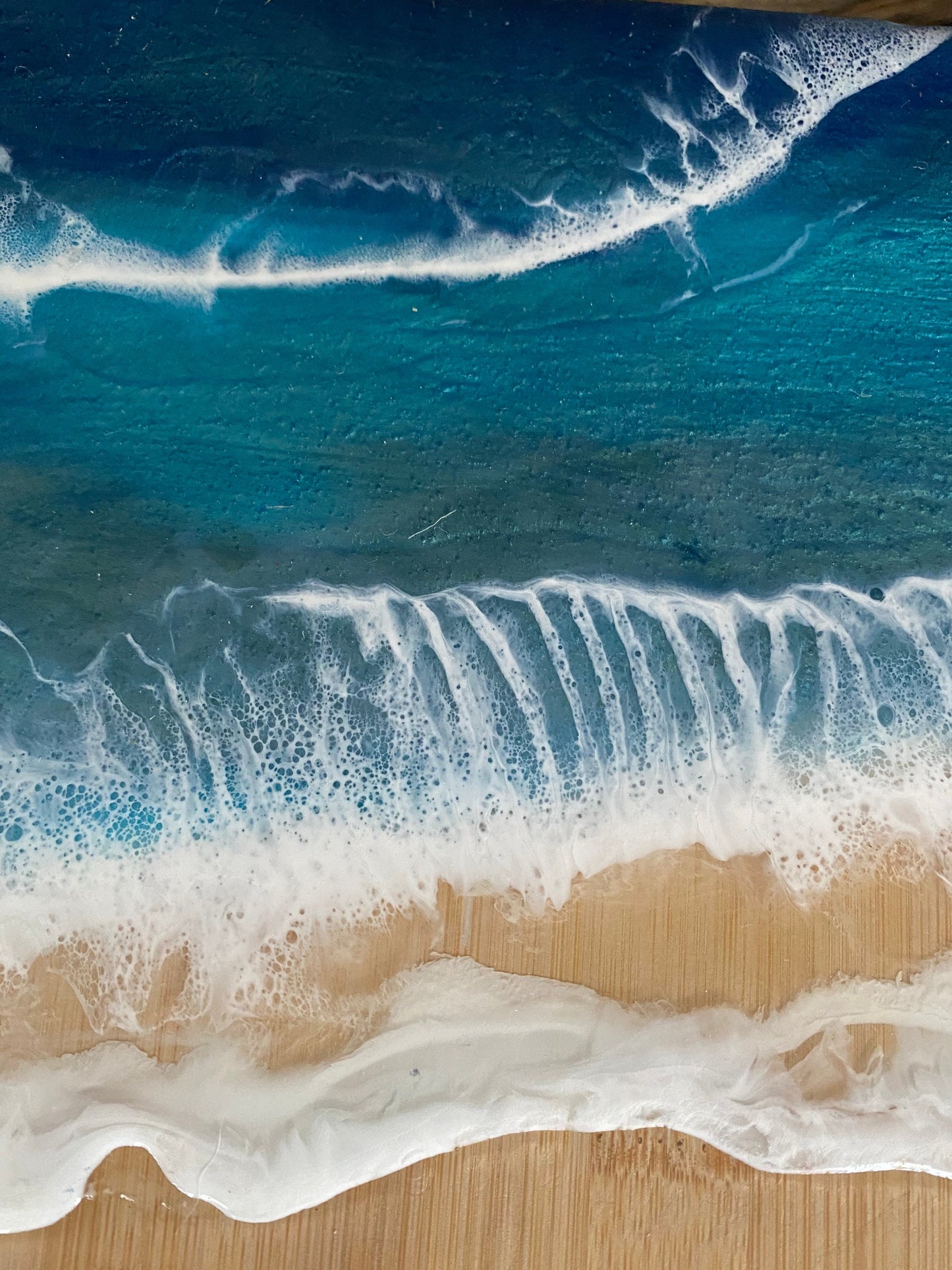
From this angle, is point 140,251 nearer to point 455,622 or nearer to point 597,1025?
point 455,622

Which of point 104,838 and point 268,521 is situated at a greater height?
point 268,521

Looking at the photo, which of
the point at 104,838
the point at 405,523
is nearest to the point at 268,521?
the point at 405,523

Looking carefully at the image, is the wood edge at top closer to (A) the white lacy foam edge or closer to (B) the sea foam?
(B) the sea foam

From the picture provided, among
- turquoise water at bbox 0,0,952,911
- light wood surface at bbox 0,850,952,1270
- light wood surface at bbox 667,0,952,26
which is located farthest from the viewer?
light wood surface at bbox 667,0,952,26

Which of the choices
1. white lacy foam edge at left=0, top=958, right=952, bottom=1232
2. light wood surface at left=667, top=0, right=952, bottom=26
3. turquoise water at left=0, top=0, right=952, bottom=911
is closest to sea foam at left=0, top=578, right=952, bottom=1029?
turquoise water at left=0, top=0, right=952, bottom=911

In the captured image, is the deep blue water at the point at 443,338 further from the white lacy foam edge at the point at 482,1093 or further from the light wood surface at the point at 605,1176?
the white lacy foam edge at the point at 482,1093

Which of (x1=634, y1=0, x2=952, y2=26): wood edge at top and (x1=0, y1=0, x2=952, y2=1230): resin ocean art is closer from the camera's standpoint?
(x1=0, y1=0, x2=952, y2=1230): resin ocean art
